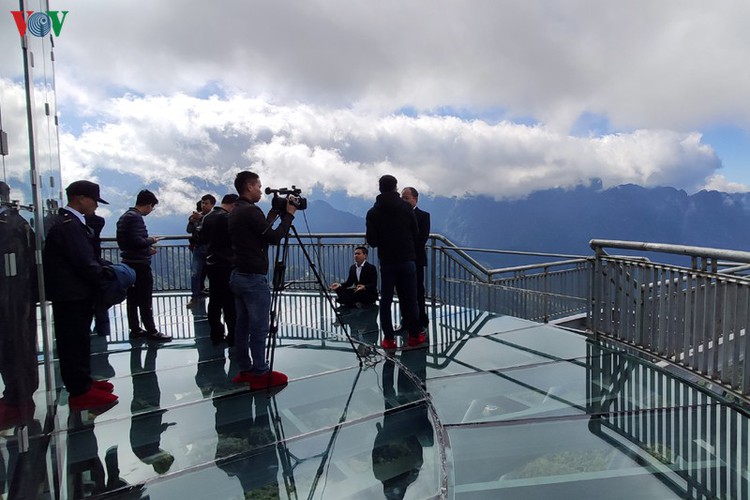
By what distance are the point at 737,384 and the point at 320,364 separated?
155 inches

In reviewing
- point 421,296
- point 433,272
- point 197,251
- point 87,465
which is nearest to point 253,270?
point 87,465

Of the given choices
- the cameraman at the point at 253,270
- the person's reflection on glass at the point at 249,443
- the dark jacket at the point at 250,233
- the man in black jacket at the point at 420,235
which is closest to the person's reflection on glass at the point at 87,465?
the person's reflection on glass at the point at 249,443

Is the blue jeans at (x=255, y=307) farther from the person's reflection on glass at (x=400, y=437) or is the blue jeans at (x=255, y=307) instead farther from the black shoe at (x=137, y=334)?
the black shoe at (x=137, y=334)

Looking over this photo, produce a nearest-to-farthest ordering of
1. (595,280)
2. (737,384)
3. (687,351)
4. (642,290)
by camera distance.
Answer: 1. (737,384)
2. (687,351)
3. (642,290)
4. (595,280)

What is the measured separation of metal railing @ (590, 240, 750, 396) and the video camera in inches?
136

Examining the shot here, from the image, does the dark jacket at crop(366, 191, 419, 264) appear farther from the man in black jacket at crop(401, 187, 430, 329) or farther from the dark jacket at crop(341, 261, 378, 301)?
the dark jacket at crop(341, 261, 378, 301)

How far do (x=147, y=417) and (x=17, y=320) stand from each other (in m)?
1.32

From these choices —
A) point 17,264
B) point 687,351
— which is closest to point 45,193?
point 17,264

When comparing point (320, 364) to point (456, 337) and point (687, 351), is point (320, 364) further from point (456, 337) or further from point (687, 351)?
point (687, 351)

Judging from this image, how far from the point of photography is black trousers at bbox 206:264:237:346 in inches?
228

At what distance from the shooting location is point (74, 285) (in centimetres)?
389

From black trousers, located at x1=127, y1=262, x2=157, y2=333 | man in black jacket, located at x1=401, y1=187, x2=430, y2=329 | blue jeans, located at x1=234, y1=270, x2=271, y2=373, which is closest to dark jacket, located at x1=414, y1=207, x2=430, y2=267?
man in black jacket, located at x1=401, y1=187, x2=430, y2=329

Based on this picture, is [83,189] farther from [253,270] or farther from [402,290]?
[402,290]

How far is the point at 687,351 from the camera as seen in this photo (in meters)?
4.42
